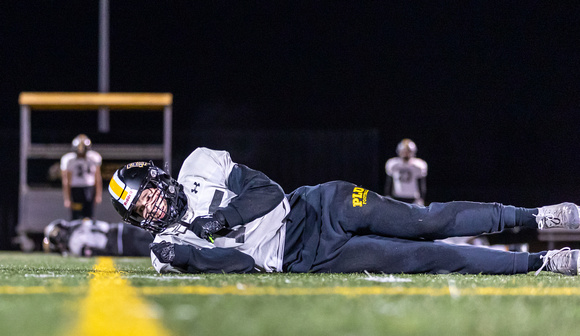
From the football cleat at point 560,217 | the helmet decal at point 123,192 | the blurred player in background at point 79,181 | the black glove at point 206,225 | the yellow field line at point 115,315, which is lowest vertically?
the blurred player in background at point 79,181

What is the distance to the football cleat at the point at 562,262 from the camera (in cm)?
362

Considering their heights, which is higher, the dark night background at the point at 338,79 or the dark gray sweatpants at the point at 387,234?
the dark night background at the point at 338,79

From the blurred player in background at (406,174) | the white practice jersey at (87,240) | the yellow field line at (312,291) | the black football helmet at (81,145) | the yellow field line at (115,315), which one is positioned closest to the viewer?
the yellow field line at (115,315)

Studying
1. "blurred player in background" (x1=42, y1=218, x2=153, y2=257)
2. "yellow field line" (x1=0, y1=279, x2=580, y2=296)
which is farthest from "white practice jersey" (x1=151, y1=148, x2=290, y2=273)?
"blurred player in background" (x1=42, y1=218, x2=153, y2=257)

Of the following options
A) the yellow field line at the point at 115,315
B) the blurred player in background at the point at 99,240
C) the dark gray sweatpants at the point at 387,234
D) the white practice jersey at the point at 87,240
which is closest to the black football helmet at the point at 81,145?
the blurred player in background at the point at 99,240

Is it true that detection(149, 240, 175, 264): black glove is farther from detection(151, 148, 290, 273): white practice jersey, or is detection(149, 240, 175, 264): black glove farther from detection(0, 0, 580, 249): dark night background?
detection(0, 0, 580, 249): dark night background

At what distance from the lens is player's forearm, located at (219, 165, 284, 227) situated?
137 inches

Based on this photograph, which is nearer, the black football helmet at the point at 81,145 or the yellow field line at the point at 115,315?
the yellow field line at the point at 115,315

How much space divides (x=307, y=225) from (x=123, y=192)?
0.99m

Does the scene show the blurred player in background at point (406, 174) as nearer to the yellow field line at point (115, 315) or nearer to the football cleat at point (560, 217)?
the football cleat at point (560, 217)

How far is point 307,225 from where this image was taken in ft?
12.5

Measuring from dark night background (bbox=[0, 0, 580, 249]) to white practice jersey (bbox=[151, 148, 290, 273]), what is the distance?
8474 millimetres

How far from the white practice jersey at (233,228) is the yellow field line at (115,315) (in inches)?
37.6

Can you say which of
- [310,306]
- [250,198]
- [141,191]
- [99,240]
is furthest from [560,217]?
[99,240]
